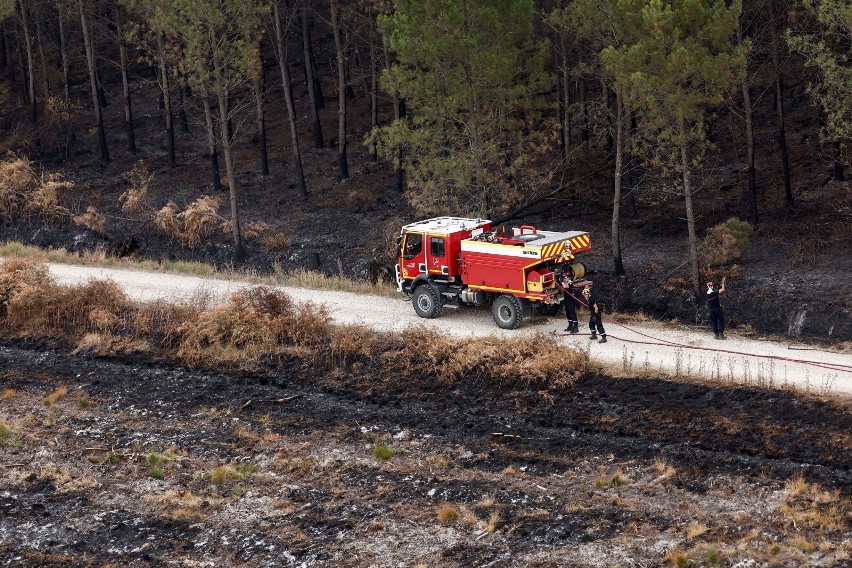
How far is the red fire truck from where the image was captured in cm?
2556

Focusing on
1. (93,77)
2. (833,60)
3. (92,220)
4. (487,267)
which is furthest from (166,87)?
(833,60)

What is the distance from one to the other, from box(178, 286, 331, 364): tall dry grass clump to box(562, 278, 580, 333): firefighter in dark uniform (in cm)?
567

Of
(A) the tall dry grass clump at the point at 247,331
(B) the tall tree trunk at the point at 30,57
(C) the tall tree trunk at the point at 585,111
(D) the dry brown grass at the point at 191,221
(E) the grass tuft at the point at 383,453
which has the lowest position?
(E) the grass tuft at the point at 383,453

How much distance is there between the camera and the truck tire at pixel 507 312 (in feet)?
84.8

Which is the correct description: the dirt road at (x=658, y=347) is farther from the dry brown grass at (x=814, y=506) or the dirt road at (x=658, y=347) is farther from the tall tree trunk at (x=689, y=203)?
the dry brown grass at (x=814, y=506)

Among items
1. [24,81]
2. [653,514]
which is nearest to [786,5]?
[653,514]

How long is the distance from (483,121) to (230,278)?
8.73 metres

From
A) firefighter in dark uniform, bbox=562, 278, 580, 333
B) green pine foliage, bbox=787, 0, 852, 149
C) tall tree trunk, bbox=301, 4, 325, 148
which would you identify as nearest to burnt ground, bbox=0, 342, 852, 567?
firefighter in dark uniform, bbox=562, 278, 580, 333

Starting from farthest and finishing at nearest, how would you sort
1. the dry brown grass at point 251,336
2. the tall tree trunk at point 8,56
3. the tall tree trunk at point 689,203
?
the tall tree trunk at point 8,56, the tall tree trunk at point 689,203, the dry brown grass at point 251,336

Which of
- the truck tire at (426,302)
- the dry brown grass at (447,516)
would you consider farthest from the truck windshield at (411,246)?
the dry brown grass at (447,516)

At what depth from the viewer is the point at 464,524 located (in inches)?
693

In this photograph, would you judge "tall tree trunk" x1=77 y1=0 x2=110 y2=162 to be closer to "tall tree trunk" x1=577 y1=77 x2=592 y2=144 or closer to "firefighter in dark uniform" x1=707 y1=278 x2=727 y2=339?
"tall tree trunk" x1=577 y1=77 x2=592 y2=144

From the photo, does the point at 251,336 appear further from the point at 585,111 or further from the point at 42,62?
the point at 42,62

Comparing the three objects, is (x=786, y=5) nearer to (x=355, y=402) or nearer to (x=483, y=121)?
(x=483, y=121)
